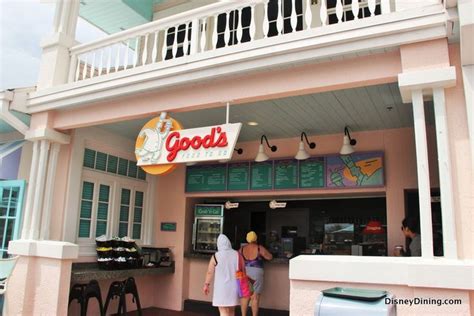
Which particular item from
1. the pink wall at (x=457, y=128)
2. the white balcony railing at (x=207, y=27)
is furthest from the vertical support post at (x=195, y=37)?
the pink wall at (x=457, y=128)

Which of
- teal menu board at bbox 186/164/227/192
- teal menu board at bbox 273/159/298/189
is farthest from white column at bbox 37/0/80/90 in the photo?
teal menu board at bbox 273/159/298/189

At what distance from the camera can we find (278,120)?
626cm

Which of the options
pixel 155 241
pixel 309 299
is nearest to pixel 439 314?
pixel 309 299

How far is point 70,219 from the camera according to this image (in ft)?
21.2

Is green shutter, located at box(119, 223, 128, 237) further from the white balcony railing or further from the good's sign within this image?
the good's sign

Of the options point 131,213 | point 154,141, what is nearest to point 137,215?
point 131,213

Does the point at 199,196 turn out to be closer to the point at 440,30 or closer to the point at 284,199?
the point at 284,199

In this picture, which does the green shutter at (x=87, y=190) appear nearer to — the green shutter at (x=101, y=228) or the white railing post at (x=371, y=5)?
the green shutter at (x=101, y=228)

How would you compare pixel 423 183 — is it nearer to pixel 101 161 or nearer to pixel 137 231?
pixel 101 161

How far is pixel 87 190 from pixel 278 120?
3.48 metres

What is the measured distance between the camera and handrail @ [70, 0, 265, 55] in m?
4.88

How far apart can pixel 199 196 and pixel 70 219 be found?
2469 mm

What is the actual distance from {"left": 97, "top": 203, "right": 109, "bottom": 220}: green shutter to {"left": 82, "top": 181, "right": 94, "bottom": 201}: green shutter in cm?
28

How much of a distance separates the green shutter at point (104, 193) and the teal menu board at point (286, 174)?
304 cm
